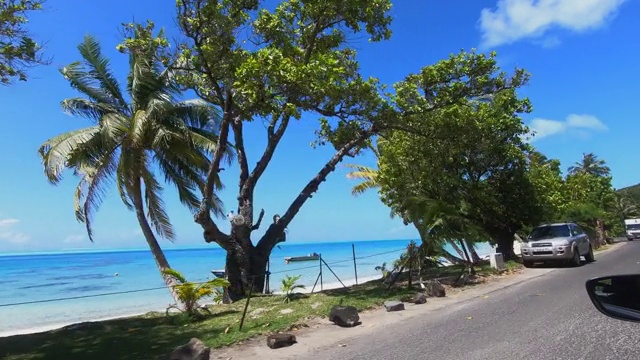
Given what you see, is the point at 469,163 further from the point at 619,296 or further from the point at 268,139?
the point at 619,296

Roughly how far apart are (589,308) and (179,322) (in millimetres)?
8631

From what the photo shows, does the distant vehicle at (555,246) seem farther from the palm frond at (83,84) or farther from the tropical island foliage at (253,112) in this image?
the palm frond at (83,84)

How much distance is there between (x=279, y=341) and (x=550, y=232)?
1653cm

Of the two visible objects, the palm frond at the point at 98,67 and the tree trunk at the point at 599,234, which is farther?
the tree trunk at the point at 599,234

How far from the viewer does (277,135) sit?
1559 cm

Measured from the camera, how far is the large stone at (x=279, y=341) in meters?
7.74

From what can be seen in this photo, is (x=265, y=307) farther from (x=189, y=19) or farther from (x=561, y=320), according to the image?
(x=189, y=19)

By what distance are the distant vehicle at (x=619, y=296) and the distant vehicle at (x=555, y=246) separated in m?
18.1

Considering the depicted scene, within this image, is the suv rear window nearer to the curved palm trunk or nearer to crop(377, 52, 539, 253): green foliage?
crop(377, 52, 539, 253): green foliage

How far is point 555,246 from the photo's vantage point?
1925 cm

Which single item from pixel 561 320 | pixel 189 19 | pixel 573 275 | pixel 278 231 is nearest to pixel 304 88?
pixel 189 19

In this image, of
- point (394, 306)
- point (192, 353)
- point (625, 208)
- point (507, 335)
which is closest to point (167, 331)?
point (192, 353)

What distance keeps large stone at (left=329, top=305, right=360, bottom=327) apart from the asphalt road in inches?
29.0

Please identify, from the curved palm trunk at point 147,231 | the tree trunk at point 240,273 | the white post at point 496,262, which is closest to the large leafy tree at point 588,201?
the white post at point 496,262
